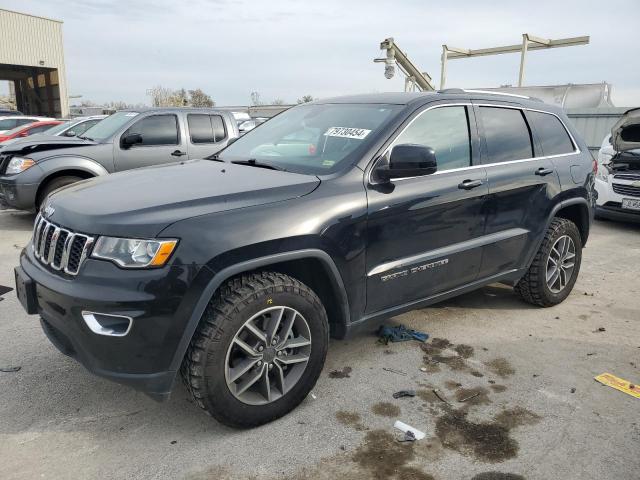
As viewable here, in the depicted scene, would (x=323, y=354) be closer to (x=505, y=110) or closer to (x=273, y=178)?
(x=273, y=178)

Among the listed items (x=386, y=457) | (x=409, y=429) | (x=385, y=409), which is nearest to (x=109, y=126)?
(x=385, y=409)

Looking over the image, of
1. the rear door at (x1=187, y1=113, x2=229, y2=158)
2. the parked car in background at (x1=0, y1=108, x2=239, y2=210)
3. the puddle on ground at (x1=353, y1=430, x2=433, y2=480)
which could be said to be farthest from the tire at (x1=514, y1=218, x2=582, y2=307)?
the rear door at (x1=187, y1=113, x2=229, y2=158)

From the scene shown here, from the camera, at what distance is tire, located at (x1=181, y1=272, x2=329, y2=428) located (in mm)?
2439

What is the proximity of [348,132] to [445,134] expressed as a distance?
2.34 feet

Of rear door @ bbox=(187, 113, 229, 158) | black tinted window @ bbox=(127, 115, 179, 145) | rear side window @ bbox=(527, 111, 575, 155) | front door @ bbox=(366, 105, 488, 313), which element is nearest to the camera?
front door @ bbox=(366, 105, 488, 313)

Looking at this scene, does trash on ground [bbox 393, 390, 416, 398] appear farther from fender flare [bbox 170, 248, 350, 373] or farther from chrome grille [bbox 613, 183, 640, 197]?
chrome grille [bbox 613, 183, 640, 197]

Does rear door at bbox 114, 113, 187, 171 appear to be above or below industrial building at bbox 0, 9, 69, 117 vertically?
below

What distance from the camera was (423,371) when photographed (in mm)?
3363

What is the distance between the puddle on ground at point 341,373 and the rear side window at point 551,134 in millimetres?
2451

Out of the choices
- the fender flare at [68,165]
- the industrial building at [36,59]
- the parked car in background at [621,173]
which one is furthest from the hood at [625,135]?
the industrial building at [36,59]

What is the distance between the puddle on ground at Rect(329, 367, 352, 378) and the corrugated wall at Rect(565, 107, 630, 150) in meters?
12.4

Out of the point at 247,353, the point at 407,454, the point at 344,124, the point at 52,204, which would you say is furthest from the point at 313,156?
the point at 407,454

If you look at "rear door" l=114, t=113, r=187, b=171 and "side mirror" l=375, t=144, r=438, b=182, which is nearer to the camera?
"side mirror" l=375, t=144, r=438, b=182

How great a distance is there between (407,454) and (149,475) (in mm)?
→ 1233
